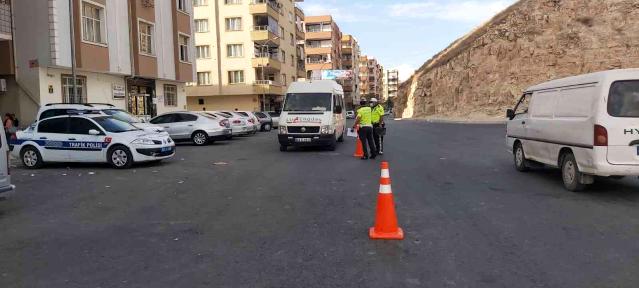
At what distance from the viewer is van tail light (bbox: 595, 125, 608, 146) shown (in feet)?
26.9

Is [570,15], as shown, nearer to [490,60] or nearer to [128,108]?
[490,60]

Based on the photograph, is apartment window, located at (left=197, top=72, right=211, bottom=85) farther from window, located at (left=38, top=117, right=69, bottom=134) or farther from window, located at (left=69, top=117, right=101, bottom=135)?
window, located at (left=69, top=117, right=101, bottom=135)

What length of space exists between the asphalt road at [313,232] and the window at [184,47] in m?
24.6

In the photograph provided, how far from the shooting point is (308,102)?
18672mm

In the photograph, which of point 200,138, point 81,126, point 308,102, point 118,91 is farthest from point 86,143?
point 118,91

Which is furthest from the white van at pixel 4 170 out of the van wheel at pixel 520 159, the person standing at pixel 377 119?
the person standing at pixel 377 119

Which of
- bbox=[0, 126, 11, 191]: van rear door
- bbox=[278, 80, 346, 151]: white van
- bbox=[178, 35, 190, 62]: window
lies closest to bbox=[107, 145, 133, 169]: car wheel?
bbox=[0, 126, 11, 191]: van rear door

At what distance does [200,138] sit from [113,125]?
8081 mm

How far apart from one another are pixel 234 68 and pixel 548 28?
110ft

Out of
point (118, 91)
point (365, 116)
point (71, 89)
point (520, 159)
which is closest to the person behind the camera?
point (520, 159)

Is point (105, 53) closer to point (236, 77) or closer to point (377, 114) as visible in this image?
point (377, 114)

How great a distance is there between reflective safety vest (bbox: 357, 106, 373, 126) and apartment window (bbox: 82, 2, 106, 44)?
1580 centimetres

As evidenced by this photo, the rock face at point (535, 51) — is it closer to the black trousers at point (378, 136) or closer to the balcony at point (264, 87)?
the balcony at point (264, 87)

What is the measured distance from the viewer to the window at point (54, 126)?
13664 millimetres
